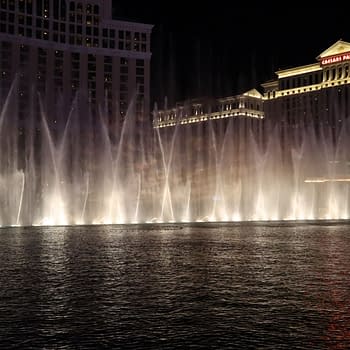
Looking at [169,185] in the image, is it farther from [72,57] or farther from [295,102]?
[295,102]

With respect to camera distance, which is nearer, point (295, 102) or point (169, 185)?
point (169, 185)

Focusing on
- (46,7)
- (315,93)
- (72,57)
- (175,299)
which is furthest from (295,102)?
(175,299)

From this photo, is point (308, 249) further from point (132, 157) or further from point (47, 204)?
point (132, 157)

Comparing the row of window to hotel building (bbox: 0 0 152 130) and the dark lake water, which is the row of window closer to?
hotel building (bbox: 0 0 152 130)

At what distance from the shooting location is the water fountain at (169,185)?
39906 millimetres

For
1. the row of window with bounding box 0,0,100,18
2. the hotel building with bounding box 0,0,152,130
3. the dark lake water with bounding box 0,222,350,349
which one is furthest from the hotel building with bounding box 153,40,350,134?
the dark lake water with bounding box 0,222,350,349

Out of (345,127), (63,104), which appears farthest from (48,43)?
(345,127)

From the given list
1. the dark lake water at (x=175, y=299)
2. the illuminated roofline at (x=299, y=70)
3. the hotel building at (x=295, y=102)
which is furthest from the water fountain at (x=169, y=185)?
the illuminated roofline at (x=299, y=70)

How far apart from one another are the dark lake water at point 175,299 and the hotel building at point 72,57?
241ft

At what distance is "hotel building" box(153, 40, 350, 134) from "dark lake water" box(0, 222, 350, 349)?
7528cm

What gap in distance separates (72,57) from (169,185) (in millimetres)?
54063

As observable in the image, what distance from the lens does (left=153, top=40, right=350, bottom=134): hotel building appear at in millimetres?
93938

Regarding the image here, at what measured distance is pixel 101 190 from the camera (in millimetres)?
40594

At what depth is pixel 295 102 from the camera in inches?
3979
